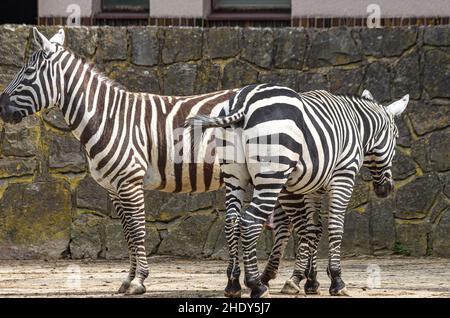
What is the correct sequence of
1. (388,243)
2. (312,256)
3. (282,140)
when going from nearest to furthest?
1. (282,140)
2. (312,256)
3. (388,243)

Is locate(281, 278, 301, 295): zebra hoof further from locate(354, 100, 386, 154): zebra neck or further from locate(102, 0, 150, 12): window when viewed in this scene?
locate(102, 0, 150, 12): window

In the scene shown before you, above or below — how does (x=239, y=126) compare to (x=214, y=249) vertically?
above

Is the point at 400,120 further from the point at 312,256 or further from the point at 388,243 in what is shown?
the point at 312,256

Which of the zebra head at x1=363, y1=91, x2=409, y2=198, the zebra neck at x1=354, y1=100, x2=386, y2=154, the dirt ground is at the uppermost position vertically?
the zebra neck at x1=354, y1=100, x2=386, y2=154

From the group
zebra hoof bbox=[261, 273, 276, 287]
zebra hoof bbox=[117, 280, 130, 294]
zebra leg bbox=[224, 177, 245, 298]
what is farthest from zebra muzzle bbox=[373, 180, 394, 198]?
zebra hoof bbox=[117, 280, 130, 294]

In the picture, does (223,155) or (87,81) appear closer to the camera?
(223,155)

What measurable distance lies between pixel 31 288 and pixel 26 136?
286 centimetres

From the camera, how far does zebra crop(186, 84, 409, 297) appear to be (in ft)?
29.6

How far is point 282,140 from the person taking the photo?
29.6 feet

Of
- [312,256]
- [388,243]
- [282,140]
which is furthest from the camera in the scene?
[388,243]

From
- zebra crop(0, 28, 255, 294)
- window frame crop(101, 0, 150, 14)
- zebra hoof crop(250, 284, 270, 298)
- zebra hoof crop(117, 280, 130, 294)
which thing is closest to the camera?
zebra hoof crop(250, 284, 270, 298)

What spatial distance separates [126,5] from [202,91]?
5.49ft

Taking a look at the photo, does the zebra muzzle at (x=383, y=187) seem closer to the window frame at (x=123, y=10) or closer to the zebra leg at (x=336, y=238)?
the zebra leg at (x=336, y=238)

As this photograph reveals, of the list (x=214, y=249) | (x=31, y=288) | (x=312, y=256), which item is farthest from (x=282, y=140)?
(x=214, y=249)
